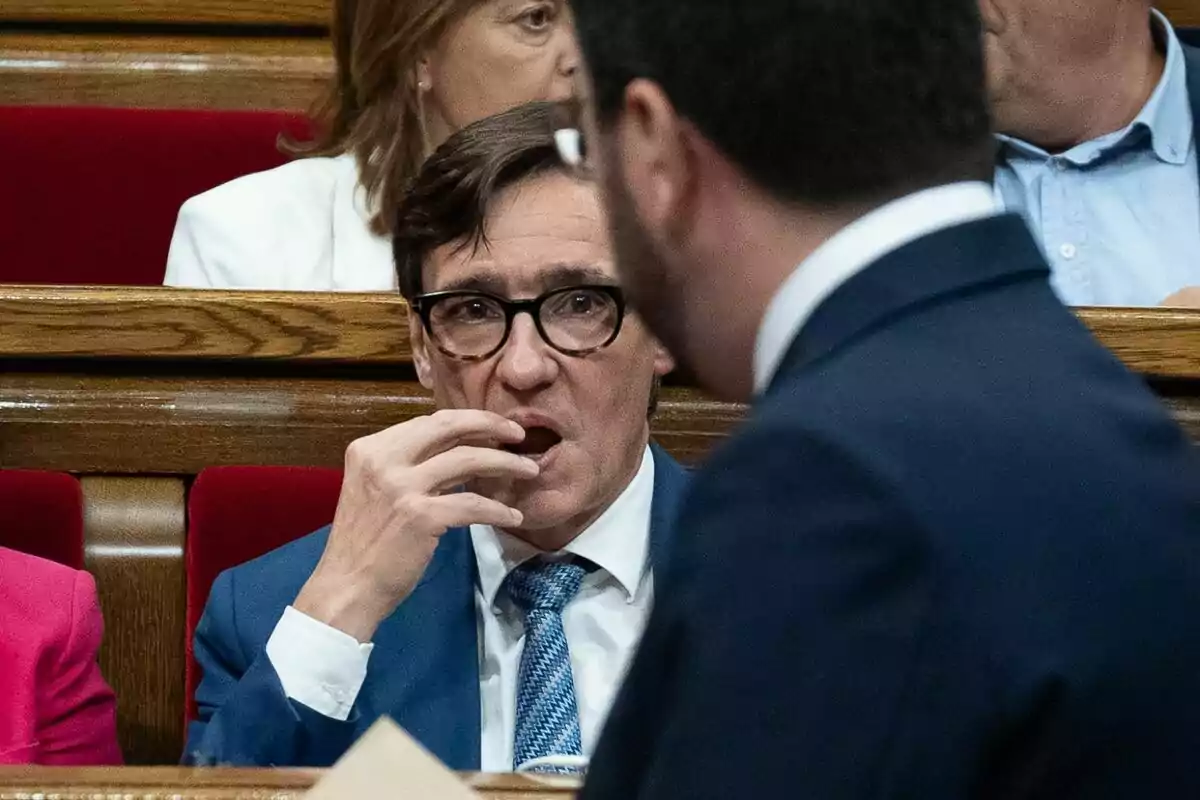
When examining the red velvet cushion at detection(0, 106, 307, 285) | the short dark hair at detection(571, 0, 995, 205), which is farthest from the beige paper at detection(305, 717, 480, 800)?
the red velvet cushion at detection(0, 106, 307, 285)

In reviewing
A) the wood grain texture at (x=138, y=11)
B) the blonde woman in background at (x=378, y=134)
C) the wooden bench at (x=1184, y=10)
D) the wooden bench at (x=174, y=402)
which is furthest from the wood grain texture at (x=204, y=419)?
the wooden bench at (x=1184, y=10)

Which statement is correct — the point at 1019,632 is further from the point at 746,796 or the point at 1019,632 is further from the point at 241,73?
the point at 241,73

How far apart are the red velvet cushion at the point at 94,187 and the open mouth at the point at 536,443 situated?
568 millimetres

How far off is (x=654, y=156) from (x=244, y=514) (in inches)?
21.2

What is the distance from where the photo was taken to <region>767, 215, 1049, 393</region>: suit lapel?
0.41 m

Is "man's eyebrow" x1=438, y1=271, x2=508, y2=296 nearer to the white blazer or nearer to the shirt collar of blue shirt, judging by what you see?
the white blazer

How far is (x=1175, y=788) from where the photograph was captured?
1.20ft

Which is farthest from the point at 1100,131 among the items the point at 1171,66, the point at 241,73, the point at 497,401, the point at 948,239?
the point at 948,239

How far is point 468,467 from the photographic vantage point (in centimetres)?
81

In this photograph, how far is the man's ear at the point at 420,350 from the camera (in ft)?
2.92

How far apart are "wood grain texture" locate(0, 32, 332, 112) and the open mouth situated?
69 cm

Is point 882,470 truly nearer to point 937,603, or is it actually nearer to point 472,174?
point 937,603

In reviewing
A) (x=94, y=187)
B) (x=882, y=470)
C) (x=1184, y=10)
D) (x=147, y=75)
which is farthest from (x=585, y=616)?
(x=1184, y=10)

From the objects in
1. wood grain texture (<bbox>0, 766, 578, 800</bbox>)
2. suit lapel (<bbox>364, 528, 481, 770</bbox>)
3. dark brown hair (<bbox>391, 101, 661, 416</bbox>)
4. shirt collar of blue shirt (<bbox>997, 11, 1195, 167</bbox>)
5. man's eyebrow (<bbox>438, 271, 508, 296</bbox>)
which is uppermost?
dark brown hair (<bbox>391, 101, 661, 416</bbox>)
